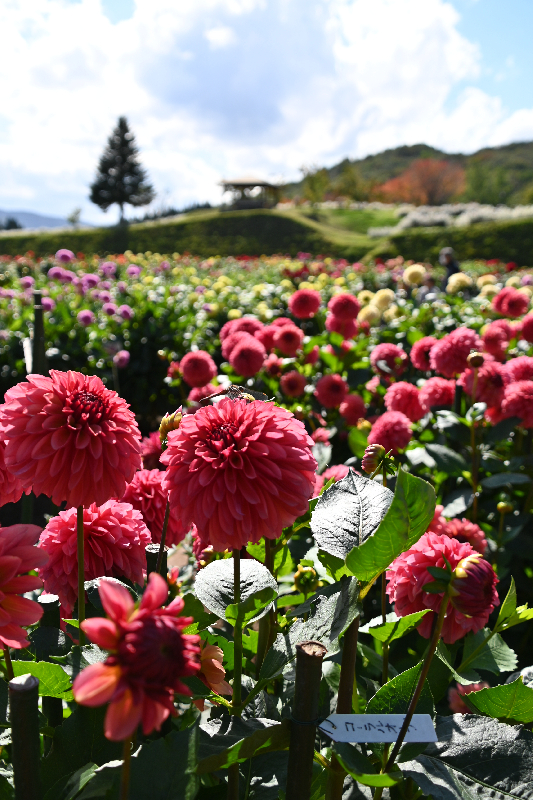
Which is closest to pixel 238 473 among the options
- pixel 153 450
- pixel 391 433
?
pixel 153 450

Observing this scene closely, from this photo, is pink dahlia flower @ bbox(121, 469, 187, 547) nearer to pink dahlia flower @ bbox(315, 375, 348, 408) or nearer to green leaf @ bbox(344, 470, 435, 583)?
A: green leaf @ bbox(344, 470, 435, 583)

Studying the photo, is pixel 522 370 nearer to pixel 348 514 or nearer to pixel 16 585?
pixel 348 514

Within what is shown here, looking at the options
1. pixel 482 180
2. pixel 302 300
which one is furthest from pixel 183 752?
pixel 482 180

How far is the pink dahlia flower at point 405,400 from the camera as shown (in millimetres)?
1846

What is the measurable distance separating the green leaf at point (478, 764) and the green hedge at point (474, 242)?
19.9 m

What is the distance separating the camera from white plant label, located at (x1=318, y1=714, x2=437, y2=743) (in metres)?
0.53

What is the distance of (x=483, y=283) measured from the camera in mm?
4559

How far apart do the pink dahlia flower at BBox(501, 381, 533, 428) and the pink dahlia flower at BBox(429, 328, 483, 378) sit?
0.54 ft

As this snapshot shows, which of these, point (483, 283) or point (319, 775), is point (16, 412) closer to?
point (319, 775)

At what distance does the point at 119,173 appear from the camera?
3906cm

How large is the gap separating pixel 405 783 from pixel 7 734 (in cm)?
50

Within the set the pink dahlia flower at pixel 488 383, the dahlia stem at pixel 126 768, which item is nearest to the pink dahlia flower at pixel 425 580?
the dahlia stem at pixel 126 768

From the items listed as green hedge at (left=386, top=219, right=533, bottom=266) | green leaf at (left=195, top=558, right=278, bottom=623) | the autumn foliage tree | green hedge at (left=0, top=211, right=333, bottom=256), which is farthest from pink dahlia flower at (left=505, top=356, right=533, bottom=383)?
the autumn foliage tree

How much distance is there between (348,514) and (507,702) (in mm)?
293
